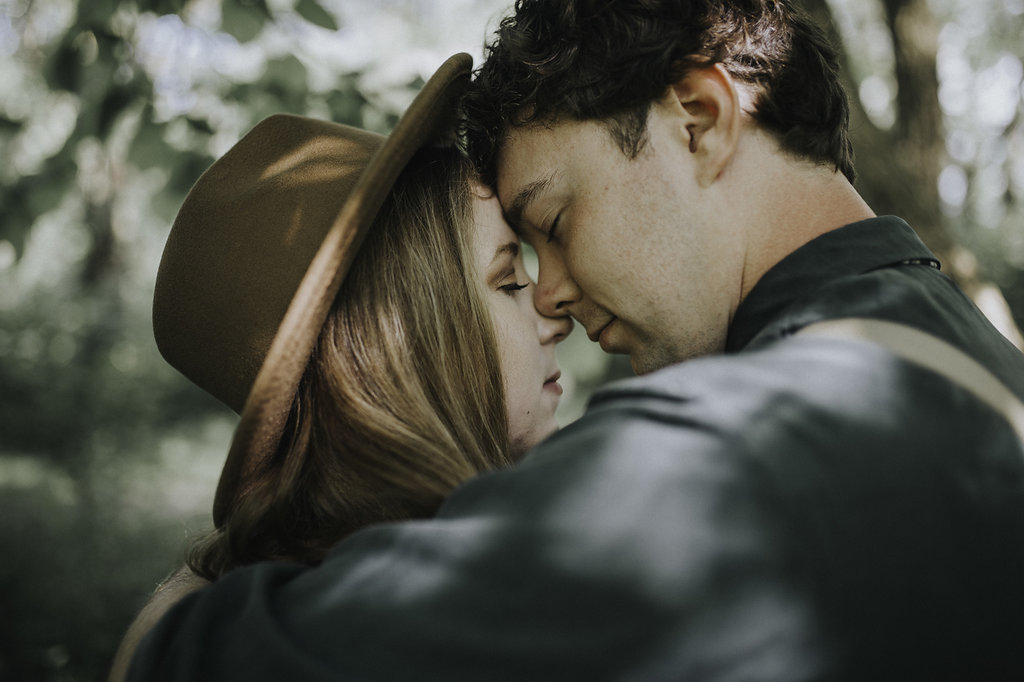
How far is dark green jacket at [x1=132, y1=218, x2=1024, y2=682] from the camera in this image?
0.96m

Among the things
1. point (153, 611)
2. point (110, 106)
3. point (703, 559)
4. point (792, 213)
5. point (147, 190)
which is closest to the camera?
point (703, 559)

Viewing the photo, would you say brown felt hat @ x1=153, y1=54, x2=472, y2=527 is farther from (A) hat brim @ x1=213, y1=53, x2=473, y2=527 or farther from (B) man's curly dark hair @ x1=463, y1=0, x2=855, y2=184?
(B) man's curly dark hair @ x1=463, y1=0, x2=855, y2=184

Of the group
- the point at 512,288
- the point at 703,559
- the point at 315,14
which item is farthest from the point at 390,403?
the point at 315,14

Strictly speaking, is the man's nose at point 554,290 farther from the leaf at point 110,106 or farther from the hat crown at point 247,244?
the leaf at point 110,106

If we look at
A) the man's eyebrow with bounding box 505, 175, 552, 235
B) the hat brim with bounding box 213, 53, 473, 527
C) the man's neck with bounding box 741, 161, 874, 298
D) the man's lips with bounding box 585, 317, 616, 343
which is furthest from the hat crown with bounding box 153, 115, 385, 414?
the man's neck with bounding box 741, 161, 874, 298

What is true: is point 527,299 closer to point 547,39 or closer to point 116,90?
point 547,39

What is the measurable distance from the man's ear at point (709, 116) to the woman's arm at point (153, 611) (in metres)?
1.47

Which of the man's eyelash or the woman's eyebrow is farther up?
the man's eyelash

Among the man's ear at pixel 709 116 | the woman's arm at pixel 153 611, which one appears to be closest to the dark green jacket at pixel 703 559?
the woman's arm at pixel 153 611

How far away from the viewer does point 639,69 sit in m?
1.96

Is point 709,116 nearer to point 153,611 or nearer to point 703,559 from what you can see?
point 703,559

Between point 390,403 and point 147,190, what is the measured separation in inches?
84.2

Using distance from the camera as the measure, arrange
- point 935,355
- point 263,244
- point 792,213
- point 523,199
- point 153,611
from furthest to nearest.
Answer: point 523,199 < point 792,213 < point 263,244 < point 153,611 < point 935,355

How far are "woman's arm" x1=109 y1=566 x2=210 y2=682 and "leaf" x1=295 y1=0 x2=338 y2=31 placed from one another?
1818 millimetres
